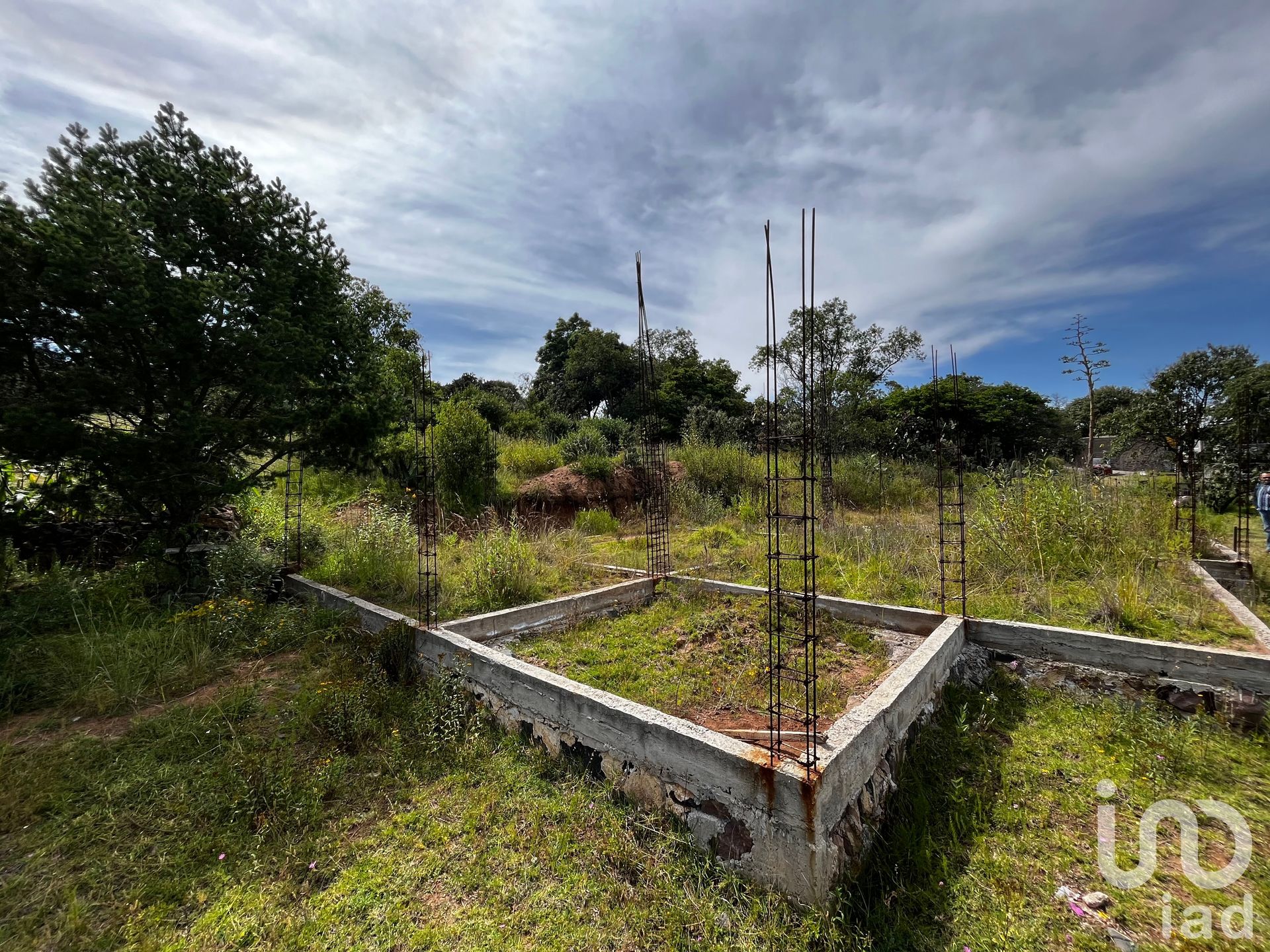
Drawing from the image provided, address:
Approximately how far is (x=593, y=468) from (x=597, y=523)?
1.53 metres

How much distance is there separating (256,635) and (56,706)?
41.4 inches

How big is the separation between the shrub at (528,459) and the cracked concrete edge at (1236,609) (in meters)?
8.65

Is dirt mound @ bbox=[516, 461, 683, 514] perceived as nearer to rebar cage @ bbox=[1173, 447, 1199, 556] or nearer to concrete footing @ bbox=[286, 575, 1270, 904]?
concrete footing @ bbox=[286, 575, 1270, 904]

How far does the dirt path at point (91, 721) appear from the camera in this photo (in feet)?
8.98

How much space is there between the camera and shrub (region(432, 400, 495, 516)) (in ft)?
A: 27.8

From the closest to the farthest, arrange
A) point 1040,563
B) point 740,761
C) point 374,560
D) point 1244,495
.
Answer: point 740,761, point 1040,563, point 374,560, point 1244,495

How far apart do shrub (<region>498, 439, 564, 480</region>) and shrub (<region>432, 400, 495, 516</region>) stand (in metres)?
0.72

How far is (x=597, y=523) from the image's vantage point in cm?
840

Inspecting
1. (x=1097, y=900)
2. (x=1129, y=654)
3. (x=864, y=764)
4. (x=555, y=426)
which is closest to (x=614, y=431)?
(x=555, y=426)

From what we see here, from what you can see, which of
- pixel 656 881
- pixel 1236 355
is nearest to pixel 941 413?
pixel 1236 355

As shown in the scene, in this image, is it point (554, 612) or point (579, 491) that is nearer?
point (554, 612)

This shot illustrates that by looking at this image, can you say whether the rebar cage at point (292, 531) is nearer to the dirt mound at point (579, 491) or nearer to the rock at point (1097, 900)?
the dirt mound at point (579, 491)

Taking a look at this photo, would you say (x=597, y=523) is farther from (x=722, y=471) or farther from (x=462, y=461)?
(x=722, y=471)

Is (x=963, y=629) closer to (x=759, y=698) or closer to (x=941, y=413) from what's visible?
(x=759, y=698)
